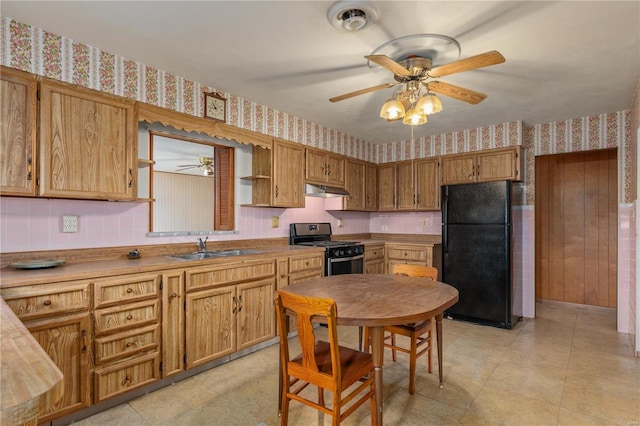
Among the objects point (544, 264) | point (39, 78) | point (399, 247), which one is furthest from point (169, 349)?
point (544, 264)

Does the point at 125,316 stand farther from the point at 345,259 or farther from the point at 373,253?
the point at 373,253

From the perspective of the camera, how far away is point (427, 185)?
15.7ft

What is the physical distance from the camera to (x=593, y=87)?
3.08 meters

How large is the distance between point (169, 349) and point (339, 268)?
2.03 meters

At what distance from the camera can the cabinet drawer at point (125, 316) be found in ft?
7.02

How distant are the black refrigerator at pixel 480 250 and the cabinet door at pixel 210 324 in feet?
8.92

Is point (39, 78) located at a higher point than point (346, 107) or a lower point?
lower

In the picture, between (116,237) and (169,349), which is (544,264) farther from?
(116,237)

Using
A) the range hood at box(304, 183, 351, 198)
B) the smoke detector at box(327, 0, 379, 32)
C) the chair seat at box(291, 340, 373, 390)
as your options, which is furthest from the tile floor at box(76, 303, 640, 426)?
the smoke detector at box(327, 0, 379, 32)

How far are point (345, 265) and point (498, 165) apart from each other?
225 cm

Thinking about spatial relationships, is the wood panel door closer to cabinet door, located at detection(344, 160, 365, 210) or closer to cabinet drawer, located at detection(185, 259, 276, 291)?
Answer: cabinet door, located at detection(344, 160, 365, 210)

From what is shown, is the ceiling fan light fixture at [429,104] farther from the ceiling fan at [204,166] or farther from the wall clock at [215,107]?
the ceiling fan at [204,166]

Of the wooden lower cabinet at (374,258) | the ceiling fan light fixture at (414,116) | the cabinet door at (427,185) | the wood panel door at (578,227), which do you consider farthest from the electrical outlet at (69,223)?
the wood panel door at (578,227)

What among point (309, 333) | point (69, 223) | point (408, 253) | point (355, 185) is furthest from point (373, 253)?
point (69, 223)
